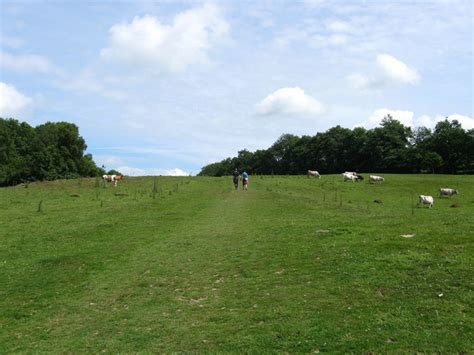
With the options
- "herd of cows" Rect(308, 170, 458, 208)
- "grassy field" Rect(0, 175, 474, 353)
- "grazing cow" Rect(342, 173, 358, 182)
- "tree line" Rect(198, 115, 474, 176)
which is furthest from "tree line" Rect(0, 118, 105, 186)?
"grassy field" Rect(0, 175, 474, 353)

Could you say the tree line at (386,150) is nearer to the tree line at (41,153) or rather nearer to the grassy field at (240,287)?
the tree line at (41,153)

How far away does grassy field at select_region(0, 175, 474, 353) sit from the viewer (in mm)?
8000

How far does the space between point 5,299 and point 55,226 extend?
1119 centimetres

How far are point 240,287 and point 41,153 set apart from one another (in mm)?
93979

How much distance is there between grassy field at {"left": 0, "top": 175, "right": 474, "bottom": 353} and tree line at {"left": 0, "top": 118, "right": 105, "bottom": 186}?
79.8 m

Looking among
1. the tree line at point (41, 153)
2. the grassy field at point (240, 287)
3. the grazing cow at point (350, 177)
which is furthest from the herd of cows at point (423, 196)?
the tree line at point (41, 153)

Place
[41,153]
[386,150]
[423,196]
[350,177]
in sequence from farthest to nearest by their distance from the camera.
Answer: [386,150]
[41,153]
[350,177]
[423,196]

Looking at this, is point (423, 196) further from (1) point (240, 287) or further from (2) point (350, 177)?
(1) point (240, 287)

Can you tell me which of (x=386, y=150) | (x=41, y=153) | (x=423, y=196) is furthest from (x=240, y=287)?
(x=386, y=150)

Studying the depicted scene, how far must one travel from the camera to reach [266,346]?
7.64 metres

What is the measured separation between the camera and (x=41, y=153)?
9381cm

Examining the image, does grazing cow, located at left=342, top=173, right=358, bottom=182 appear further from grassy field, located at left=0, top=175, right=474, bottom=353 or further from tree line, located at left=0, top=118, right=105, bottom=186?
tree line, located at left=0, top=118, right=105, bottom=186

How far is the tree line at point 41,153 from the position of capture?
9256cm

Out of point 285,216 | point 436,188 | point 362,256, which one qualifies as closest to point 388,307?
point 362,256
